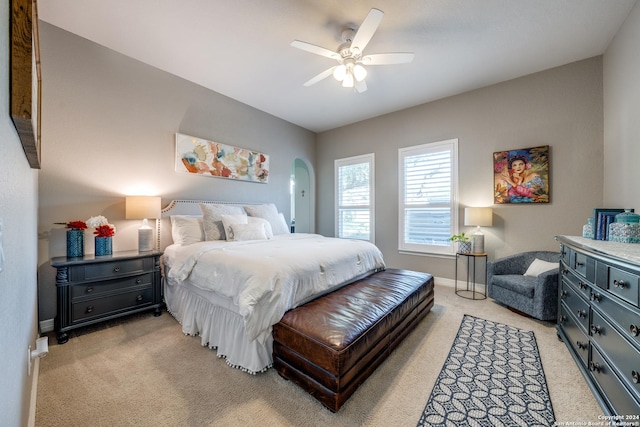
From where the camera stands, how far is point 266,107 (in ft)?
14.2

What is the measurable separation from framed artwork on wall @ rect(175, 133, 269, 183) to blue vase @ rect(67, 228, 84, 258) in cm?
131

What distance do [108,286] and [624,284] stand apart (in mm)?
3867

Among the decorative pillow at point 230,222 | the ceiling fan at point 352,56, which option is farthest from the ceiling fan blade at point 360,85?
the decorative pillow at point 230,222

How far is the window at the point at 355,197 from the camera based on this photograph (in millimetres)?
4828

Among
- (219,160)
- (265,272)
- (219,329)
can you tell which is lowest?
(219,329)

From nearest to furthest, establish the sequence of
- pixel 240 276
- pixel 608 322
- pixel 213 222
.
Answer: pixel 608 322 → pixel 240 276 → pixel 213 222

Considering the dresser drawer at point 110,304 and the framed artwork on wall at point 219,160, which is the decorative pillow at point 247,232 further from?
the framed artwork on wall at point 219,160

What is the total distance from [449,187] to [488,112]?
1165 millimetres

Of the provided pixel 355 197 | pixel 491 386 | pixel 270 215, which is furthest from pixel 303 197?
pixel 491 386

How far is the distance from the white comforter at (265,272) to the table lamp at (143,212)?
0.93ft

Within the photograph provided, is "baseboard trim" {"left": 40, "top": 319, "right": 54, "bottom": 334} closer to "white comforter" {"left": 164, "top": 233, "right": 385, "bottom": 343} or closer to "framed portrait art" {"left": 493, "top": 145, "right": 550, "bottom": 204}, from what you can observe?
"white comforter" {"left": 164, "top": 233, "right": 385, "bottom": 343}

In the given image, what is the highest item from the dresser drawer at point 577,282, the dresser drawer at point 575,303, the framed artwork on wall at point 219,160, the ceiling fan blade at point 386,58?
the ceiling fan blade at point 386,58

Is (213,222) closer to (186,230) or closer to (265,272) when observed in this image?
(186,230)

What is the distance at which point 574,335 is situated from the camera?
1.93 metres
